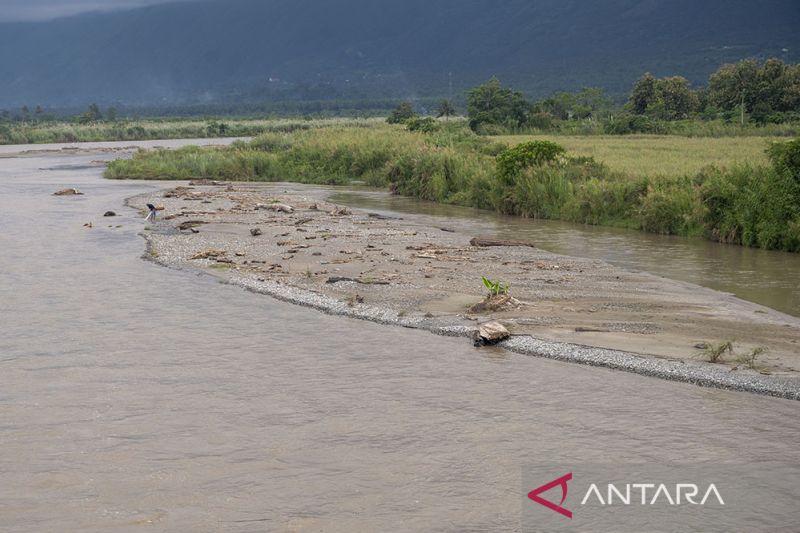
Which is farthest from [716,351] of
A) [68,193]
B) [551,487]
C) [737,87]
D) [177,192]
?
[737,87]

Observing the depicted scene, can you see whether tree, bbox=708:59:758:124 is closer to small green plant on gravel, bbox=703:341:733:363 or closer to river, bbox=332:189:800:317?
river, bbox=332:189:800:317

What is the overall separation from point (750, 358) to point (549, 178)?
1797 centimetres

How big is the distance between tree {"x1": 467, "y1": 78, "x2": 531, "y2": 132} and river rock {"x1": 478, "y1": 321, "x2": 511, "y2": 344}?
56325mm

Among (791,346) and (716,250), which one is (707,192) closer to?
(716,250)

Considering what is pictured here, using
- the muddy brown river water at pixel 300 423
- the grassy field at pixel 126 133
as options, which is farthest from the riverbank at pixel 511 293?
the grassy field at pixel 126 133

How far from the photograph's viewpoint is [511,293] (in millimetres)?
15891

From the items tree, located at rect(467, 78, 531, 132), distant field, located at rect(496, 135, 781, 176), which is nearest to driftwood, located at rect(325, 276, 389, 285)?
distant field, located at rect(496, 135, 781, 176)

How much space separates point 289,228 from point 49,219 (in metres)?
8.40

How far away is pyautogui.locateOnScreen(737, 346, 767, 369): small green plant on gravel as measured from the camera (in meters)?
11.4

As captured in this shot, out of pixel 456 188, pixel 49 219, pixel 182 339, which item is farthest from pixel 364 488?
pixel 456 188

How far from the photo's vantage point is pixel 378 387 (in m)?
11.4

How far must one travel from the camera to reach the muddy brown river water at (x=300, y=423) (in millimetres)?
8109

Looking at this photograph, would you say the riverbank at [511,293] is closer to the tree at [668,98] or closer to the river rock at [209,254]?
the river rock at [209,254]

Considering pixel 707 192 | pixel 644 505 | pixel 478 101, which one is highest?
pixel 478 101
